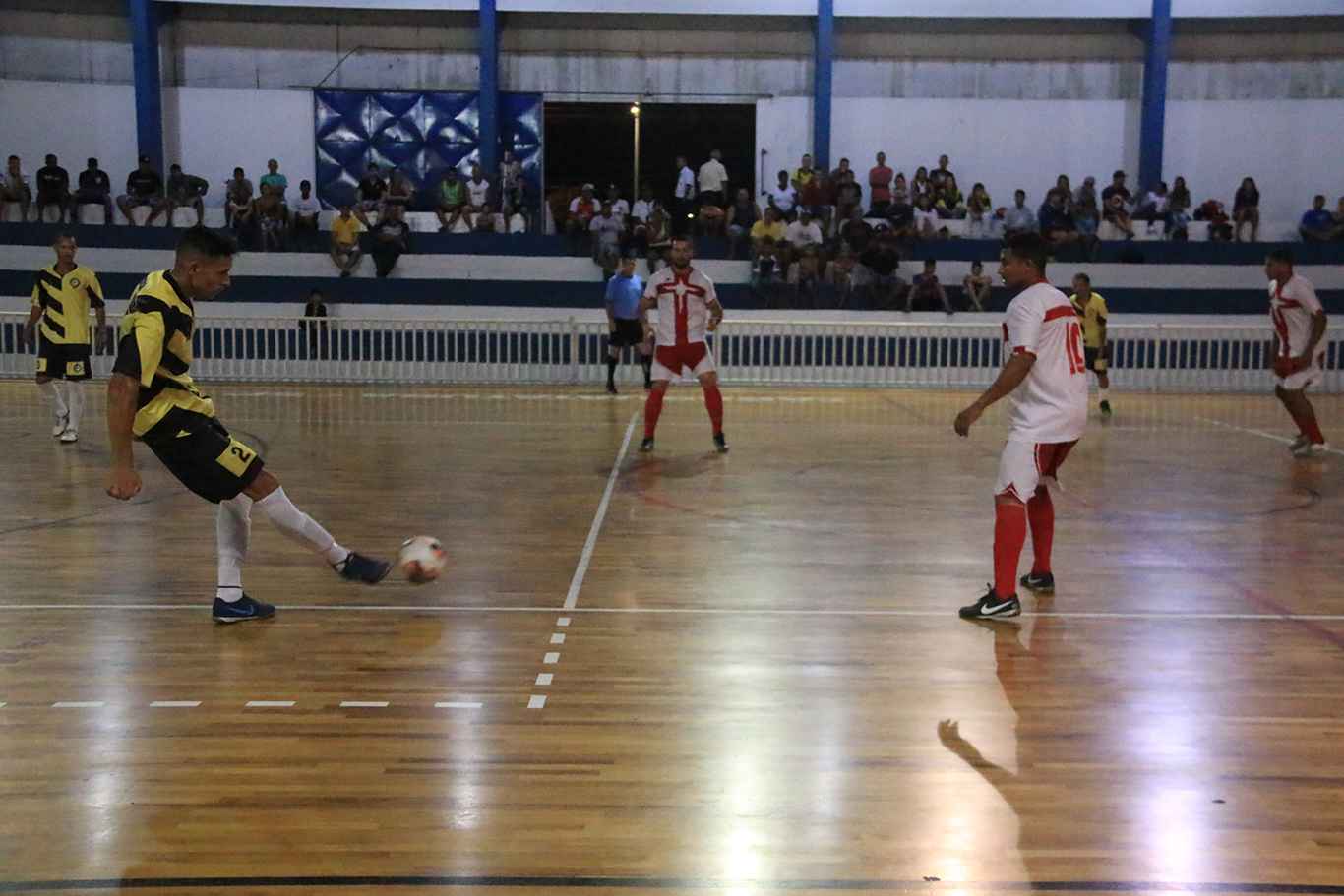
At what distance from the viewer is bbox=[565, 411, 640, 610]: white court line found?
6.45 m

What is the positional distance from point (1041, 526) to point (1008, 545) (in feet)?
1.82

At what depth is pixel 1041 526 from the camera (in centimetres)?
642

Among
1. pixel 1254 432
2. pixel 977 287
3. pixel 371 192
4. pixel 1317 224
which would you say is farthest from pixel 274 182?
pixel 1317 224

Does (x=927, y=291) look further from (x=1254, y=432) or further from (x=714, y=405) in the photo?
(x=714, y=405)

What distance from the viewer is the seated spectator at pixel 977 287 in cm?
2114

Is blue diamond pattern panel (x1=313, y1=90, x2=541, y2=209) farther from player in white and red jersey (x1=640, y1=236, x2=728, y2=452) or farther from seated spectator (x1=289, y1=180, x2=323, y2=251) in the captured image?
player in white and red jersey (x1=640, y1=236, x2=728, y2=452)

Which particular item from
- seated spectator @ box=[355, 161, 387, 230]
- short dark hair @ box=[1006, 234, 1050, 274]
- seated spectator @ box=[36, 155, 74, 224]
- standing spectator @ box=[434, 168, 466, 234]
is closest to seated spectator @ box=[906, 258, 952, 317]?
standing spectator @ box=[434, 168, 466, 234]

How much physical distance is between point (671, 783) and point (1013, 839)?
3.16ft

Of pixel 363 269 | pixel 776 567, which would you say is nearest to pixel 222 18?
pixel 363 269

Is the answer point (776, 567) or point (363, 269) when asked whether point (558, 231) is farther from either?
point (776, 567)

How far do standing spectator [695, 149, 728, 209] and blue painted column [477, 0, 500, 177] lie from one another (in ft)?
12.1

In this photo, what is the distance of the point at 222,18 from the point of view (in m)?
24.7

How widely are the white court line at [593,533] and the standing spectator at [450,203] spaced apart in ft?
39.1

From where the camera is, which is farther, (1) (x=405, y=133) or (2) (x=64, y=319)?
(1) (x=405, y=133)
